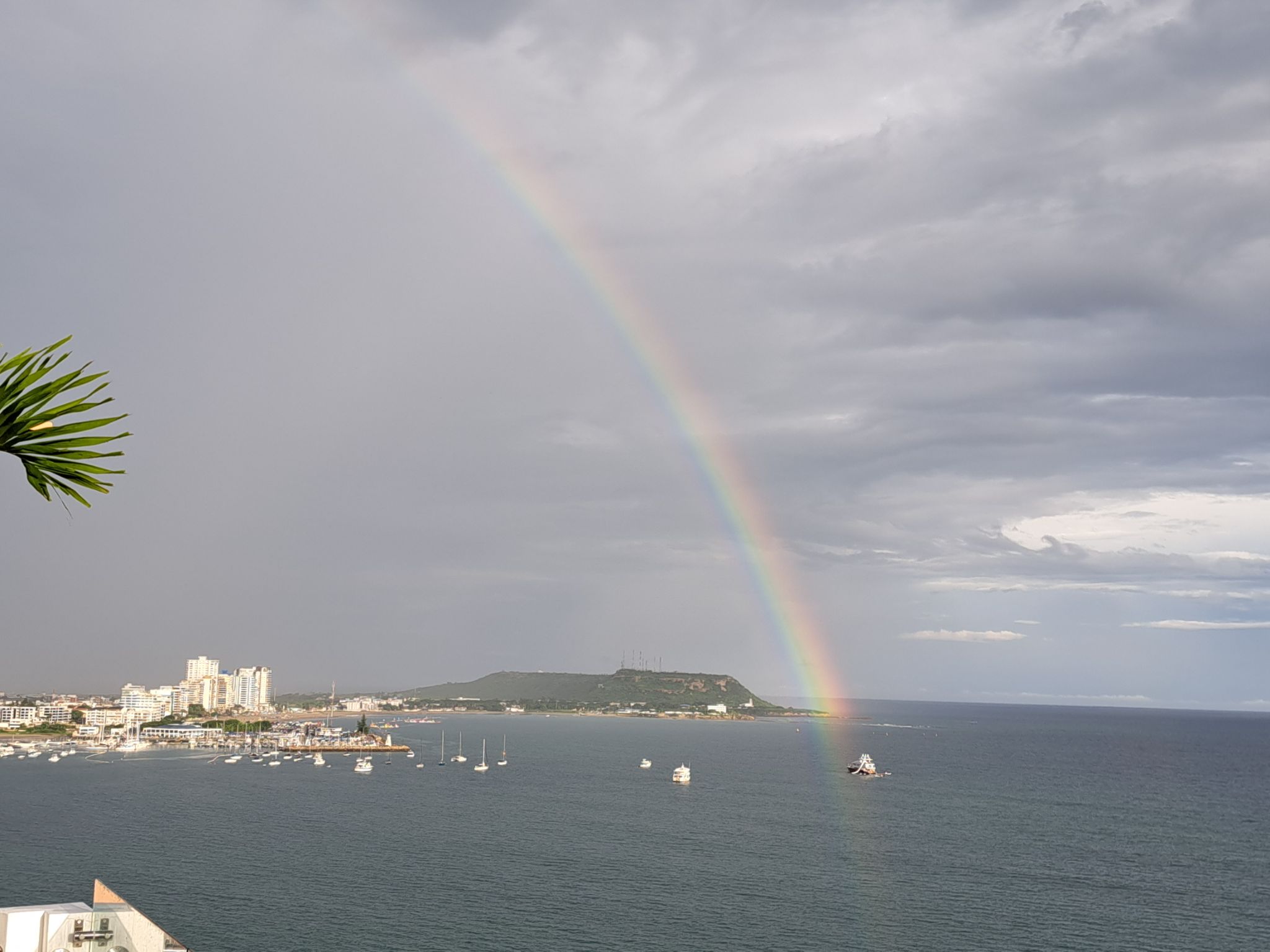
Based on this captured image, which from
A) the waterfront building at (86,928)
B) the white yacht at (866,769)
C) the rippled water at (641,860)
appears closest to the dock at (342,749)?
the rippled water at (641,860)

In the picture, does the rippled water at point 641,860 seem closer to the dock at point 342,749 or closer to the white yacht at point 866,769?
the white yacht at point 866,769

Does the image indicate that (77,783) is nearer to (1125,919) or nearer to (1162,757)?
(1125,919)

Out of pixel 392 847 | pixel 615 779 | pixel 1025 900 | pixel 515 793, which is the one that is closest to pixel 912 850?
pixel 1025 900

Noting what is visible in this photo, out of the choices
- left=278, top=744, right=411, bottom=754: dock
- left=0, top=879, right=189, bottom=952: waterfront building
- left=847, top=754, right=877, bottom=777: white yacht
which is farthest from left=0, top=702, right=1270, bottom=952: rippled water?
left=278, top=744, right=411, bottom=754: dock

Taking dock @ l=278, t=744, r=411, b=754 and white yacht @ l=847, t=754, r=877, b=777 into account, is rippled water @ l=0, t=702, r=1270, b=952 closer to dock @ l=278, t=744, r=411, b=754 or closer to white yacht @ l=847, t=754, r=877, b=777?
white yacht @ l=847, t=754, r=877, b=777

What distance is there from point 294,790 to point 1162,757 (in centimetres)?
16627

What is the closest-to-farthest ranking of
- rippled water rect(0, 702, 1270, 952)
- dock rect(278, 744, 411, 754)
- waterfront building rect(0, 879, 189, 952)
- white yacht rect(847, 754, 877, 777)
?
waterfront building rect(0, 879, 189, 952), rippled water rect(0, 702, 1270, 952), white yacht rect(847, 754, 877, 777), dock rect(278, 744, 411, 754)

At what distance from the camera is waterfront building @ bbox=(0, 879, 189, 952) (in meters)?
18.2

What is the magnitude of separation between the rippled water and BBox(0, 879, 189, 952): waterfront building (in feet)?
99.3

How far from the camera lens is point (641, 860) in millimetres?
71375

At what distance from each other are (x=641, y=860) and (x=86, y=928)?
56.8 metres

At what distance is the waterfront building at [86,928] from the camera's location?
18234mm

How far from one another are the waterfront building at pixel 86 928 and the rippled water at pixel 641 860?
1191 inches

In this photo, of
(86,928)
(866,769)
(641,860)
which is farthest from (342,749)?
(86,928)
